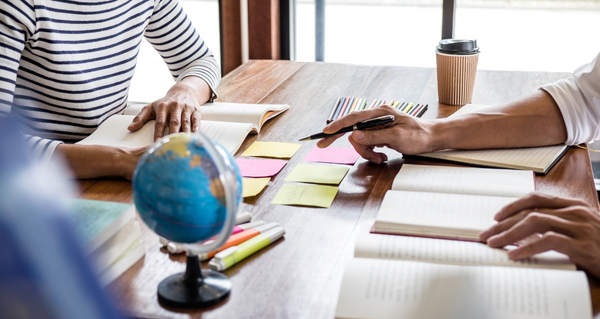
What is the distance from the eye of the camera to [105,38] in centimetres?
138

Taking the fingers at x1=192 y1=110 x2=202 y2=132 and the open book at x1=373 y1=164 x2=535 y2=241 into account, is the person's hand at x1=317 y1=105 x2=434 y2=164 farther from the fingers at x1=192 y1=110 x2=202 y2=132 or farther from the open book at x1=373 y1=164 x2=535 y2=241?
the fingers at x1=192 y1=110 x2=202 y2=132

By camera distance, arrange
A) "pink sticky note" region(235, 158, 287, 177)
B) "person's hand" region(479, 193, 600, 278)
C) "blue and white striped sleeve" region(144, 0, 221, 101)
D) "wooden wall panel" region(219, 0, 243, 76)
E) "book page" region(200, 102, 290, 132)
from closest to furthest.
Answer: "person's hand" region(479, 193, 600, 278)
"pink sticky note" region(235, 158, 287, 177)
"book page" region(200, 102, 290, 132)
"blue and white striped sleeve" region(144, 0, 221, 101)
"wooden wall panel" region(219, 0, 243, 76)

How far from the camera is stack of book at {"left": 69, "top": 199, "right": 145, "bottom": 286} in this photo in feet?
2.22

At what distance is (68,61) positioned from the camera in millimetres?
1258

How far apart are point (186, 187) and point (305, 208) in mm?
347

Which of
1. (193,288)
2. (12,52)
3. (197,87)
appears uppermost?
(12,52)

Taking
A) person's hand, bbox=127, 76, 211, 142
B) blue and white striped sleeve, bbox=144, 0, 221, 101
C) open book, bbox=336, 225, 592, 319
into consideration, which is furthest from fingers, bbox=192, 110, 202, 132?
open book, bbox=336, 225, 592, 319

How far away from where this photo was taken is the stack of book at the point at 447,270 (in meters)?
0.62

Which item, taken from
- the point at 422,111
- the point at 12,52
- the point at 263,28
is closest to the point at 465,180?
the point at 422,111

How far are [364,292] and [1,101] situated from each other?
2.59 ft

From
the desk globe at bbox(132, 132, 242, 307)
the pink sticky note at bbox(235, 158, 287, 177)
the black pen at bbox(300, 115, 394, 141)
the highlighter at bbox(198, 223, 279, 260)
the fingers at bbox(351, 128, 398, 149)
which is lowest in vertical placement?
the highlighter at bbox(198, 223, 279, 260)

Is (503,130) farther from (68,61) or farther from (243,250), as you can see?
(68,61)

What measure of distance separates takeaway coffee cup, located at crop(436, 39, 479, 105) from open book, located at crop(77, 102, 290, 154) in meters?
0.41

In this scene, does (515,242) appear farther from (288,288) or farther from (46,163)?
(46,163)
